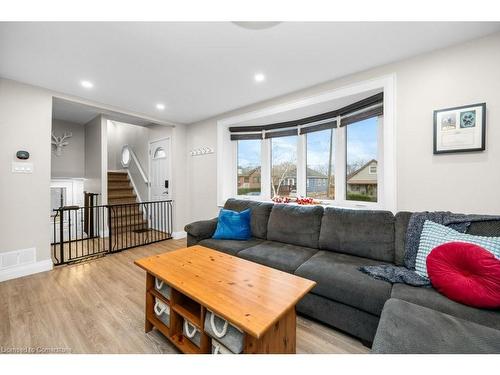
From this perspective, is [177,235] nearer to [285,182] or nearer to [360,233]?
[285,182]

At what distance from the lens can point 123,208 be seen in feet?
16.2

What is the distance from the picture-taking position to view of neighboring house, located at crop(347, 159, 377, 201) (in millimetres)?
2600

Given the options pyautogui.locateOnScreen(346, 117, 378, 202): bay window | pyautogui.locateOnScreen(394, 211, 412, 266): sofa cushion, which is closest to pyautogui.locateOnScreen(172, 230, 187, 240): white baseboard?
pyautogui.locateOnScreen(346, 117, 378, 202): bay window

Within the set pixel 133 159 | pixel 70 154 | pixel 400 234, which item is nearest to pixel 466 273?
pixel 400 234

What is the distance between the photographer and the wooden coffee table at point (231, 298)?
1.06 metres

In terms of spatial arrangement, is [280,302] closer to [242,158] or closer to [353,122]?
→ [353,122]

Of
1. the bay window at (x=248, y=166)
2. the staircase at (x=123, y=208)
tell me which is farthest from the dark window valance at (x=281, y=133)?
the staircase at (x=123, y=208)

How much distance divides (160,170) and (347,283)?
4.43 metres

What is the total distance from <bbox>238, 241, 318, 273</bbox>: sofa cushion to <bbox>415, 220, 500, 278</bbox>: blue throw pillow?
0.88m

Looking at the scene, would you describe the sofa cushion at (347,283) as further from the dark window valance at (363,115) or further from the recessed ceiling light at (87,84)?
the recessed ceiling light at (87,84)

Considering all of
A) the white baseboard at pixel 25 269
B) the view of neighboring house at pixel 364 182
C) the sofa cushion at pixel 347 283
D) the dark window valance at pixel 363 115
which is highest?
the dark window valance at pixel 363 115

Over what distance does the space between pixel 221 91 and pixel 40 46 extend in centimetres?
182

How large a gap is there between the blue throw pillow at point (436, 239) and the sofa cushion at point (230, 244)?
1.55 metres
